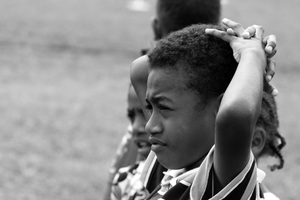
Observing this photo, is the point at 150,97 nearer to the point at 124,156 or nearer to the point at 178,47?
the point at 178,47

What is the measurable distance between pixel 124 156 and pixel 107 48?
31.8 feet

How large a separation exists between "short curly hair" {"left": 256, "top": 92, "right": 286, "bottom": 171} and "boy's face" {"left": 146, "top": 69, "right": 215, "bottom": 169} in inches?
32.5

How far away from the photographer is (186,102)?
236cm

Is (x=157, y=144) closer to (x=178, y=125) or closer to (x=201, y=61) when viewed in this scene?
(x=178, y=125)

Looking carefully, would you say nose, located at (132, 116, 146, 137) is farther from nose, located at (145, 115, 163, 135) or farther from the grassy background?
the grassy background

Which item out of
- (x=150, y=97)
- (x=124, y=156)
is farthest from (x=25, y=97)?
(x=150, y=97)

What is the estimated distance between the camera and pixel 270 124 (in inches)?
128

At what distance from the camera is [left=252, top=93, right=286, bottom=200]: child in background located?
3146 millimetres

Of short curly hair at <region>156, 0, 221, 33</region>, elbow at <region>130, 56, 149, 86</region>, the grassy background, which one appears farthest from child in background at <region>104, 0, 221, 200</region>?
the grassy background

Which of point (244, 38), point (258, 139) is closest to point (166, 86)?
point (244, 38)

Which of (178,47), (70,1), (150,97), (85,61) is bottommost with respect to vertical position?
(70,1)

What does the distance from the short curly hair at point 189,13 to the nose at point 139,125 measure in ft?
1.87

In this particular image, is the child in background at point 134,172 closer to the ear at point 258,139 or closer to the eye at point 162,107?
the ear at point 258,139

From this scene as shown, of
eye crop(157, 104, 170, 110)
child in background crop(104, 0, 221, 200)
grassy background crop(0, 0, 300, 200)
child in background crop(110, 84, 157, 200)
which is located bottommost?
grassy background crop(0, 0, 300, 200)
